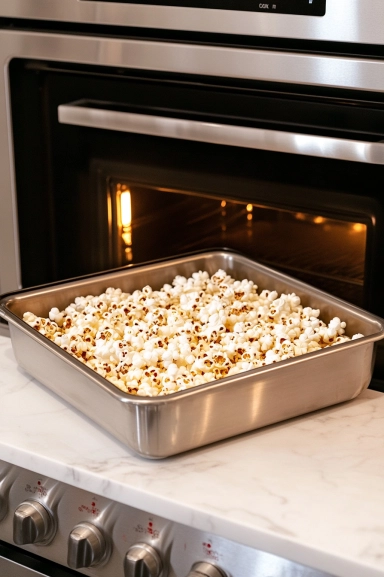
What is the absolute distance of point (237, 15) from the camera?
101 cm

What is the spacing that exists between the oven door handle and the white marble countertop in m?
0.32

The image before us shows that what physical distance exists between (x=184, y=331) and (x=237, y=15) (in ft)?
1.32

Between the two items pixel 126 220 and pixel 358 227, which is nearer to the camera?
pixel 358 227

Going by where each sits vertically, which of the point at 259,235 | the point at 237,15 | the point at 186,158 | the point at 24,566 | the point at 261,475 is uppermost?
the point at 237,15

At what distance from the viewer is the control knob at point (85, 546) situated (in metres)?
0.91

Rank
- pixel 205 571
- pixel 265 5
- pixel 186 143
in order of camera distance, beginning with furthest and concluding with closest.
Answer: pixel 186 143, pixel 265 5, pixel 205 571

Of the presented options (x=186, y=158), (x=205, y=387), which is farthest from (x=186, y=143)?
(x=205, y=387)

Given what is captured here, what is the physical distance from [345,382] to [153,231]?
Answer: 0.41m

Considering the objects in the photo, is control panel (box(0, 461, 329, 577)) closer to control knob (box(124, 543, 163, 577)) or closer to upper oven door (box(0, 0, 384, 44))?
control knob (box(124, 543, 163, 577))

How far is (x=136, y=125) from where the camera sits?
3.72ft

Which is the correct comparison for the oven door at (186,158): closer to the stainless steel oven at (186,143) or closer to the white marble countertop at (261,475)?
the stainless steel oven at (186,143)

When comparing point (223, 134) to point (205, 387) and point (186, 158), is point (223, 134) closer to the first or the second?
point (186, 158)

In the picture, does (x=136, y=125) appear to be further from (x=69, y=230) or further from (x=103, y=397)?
(x=103, y=397)

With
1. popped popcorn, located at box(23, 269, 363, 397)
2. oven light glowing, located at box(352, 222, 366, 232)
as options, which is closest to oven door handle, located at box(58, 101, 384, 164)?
oven light glowing, located at box(352, 222, 366, 232)
